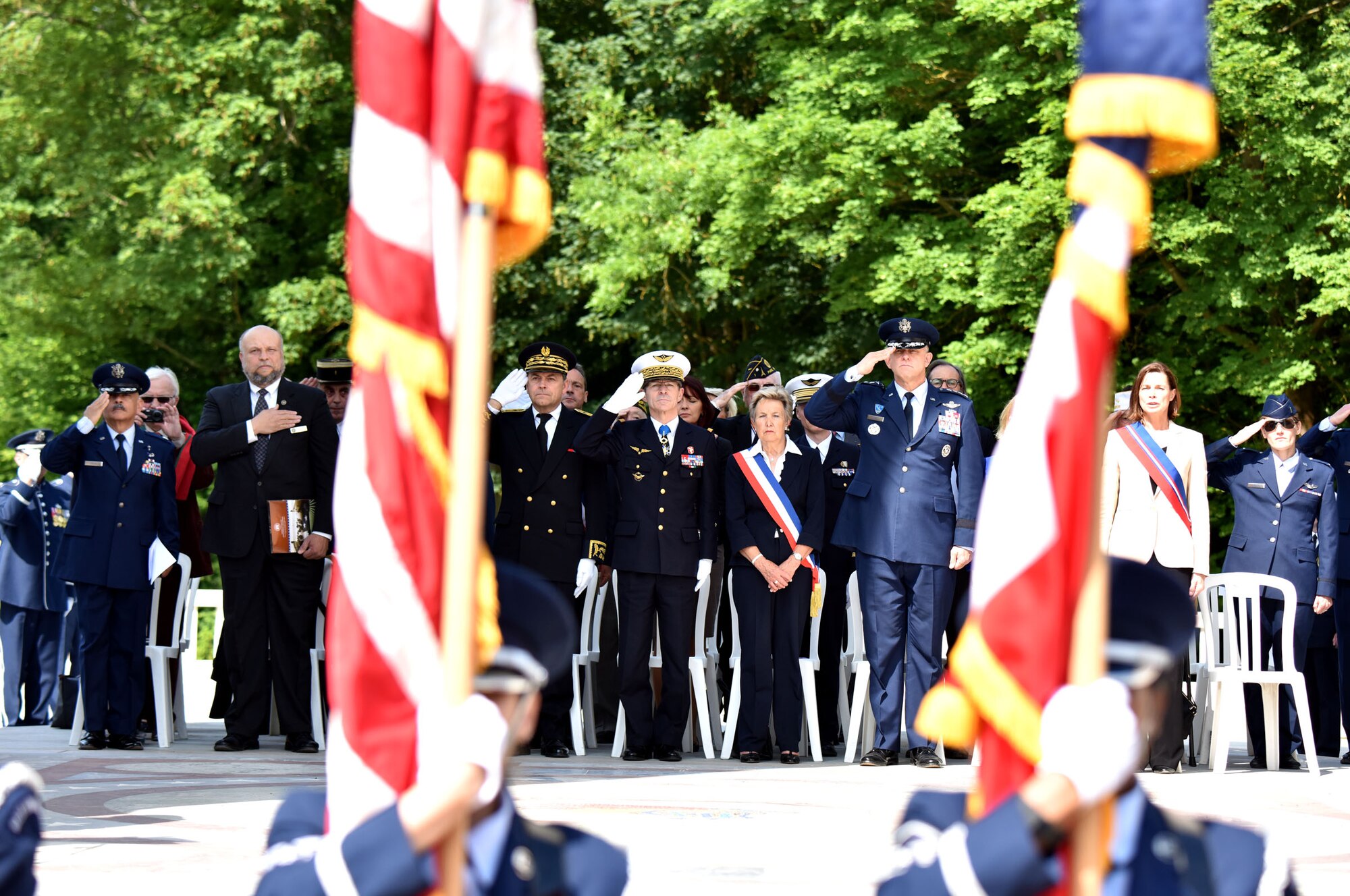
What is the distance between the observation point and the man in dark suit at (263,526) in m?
9.38

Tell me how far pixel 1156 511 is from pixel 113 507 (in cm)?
573

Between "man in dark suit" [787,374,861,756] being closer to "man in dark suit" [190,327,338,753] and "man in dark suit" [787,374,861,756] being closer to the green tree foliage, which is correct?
"man in dark suit" [190,327,338,753]

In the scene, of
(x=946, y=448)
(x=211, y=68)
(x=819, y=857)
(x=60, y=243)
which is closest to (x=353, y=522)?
(x=819, y=857)

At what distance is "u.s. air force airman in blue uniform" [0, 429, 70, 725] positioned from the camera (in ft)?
41.4

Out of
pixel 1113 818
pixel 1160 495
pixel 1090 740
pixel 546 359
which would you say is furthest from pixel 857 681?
pixel 1090 740

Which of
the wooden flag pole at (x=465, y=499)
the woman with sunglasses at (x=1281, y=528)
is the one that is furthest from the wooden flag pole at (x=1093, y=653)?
the woman with sunglasses at (x=1281, y=528)

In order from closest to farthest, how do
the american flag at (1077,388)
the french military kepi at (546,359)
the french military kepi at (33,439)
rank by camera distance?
the american flag at (1077,388)
the french military kepi at (546,359)
the french military kepi at (33,439)

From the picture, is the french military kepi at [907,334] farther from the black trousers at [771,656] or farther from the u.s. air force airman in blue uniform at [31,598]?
the u.s. air force airman in blue uniform at [31,598]

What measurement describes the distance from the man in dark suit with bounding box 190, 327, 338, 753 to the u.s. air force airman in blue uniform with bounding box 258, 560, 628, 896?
6.84 metres

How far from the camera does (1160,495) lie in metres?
9.22

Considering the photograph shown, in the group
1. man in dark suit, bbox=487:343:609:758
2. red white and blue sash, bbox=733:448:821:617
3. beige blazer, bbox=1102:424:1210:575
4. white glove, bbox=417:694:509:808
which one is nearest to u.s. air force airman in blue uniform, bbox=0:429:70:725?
man in dark suit, bbox=487:343:609:758

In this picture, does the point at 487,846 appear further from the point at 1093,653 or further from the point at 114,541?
the point at 114,541

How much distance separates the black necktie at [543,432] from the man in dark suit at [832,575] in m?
1.49

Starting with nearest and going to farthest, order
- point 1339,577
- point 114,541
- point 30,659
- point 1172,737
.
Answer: point 1172,737 → point 114,541 → point 1339,577 → point 30,659
